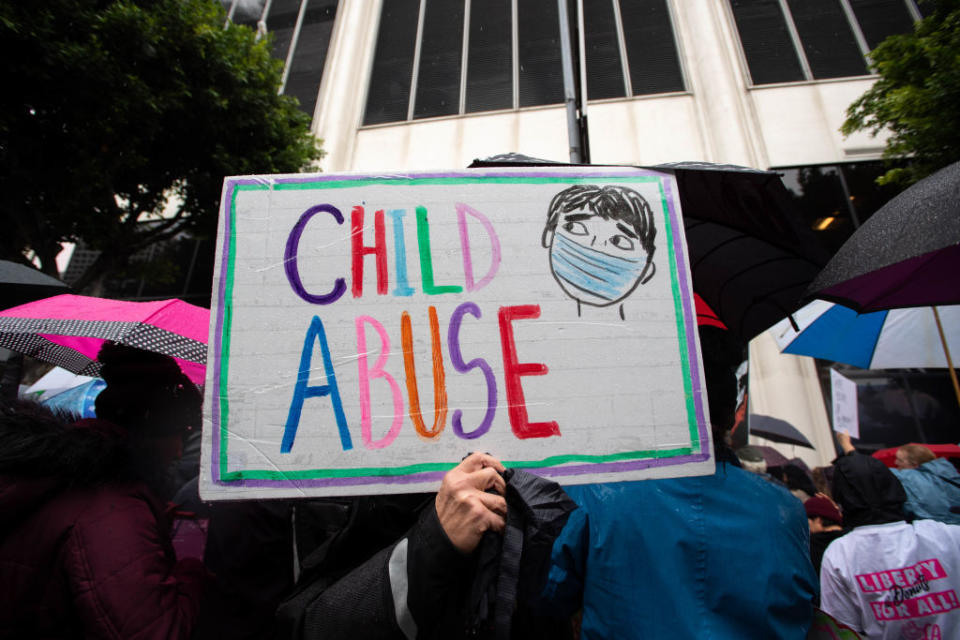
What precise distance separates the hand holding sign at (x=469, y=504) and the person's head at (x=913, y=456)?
139 inches

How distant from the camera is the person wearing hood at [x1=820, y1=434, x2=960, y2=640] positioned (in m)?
1.73

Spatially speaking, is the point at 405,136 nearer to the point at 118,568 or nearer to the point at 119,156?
the point at 119,156

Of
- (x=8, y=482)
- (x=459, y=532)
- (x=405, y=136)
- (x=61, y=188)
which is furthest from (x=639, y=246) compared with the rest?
(x=405, y=136)

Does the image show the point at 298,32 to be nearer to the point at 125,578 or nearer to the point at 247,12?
the point at 247,12

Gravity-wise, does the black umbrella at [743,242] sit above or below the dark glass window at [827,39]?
below

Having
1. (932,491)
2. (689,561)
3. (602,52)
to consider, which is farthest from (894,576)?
(602,52)

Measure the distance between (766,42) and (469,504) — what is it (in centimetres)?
1094

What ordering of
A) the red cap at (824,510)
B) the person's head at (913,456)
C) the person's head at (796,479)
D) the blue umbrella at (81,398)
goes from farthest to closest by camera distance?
1. the person's head at (796,479)
2. the blue umbrella at (81,398)
3. the red cap at (824,510)
4. the person's head at (913,456)

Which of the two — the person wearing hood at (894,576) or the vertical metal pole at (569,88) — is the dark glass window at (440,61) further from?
the person wearing hood at (894,576)

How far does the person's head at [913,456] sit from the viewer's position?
2.84 metres

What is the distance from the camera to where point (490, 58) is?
9172 millimetres

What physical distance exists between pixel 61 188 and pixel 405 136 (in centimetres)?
568

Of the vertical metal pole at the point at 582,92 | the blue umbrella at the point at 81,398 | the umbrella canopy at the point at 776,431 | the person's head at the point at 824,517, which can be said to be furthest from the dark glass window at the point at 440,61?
the person's head at the point at 824,517

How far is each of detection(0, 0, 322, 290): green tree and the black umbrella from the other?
6.00 meters
